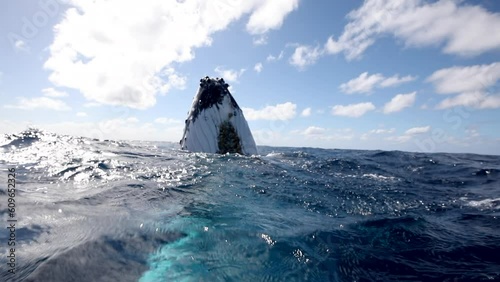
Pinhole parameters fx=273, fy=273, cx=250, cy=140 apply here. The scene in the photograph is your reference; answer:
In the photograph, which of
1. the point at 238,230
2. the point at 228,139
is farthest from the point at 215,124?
the point at 238,230

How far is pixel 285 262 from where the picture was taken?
15.0ft

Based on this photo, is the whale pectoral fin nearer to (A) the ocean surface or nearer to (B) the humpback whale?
(B) the humpback whale

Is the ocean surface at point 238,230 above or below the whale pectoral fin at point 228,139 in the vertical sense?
below

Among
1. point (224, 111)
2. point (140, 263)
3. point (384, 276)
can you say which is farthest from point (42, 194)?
point (224, 111)

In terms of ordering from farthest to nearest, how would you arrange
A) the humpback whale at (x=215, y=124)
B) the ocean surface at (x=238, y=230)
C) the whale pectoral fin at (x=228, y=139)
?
the whale pectoral fin at (x=228, y=139) < the humpback whale at (x=215, y=124) < the ocean surface at (x=238, y=230)

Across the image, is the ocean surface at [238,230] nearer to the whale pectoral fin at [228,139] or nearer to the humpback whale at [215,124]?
the whale pectoral fin at [228,139]

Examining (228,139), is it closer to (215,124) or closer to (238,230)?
(215,124)

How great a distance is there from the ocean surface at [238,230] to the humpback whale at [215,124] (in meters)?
6.47

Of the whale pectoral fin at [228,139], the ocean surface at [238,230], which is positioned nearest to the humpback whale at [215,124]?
the whale pectoral fin at [228,139]

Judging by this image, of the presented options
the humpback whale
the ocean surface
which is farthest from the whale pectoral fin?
the ocean surface

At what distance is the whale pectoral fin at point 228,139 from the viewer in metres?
16.7

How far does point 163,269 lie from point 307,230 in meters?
3.06

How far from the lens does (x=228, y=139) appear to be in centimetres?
1681

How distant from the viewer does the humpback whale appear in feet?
54.4
